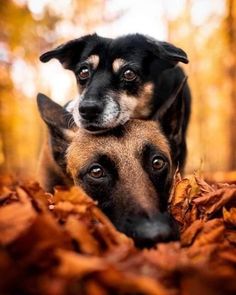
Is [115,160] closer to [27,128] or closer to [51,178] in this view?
[51,178]

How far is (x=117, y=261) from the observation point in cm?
233

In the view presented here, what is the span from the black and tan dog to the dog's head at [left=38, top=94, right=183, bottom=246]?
0.35 metres

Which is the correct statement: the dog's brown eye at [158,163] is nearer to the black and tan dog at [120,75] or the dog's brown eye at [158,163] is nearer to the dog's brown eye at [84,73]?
the black and tan dog at [120,75]

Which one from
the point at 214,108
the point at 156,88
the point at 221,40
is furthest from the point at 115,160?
the point at 214,108

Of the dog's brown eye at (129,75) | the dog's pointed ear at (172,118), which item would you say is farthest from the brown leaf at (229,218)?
the dog's brown eye at (129,75)

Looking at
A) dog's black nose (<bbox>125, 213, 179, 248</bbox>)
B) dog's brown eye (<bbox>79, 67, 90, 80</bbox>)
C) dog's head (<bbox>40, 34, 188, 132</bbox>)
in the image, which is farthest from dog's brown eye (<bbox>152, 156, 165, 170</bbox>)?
dog's brown eye (<bbox>79, 67, 90, 80</bbox>)

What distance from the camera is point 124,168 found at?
12.7 feet

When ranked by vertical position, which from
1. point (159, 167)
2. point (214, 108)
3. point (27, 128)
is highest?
point (159, 167)

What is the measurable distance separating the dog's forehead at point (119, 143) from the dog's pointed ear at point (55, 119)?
216 millimetres

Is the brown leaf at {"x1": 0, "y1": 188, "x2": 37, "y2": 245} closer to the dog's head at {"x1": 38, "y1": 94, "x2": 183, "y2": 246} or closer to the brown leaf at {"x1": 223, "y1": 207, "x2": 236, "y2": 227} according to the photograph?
the dog's head at {"x1": 38, "y1": 94, "x2": 183, "y2": 246}

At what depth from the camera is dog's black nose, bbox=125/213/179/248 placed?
2.93m

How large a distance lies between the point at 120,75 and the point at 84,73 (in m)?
0.51

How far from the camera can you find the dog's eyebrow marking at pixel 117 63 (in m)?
6.07

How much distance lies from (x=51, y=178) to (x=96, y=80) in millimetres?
1368
